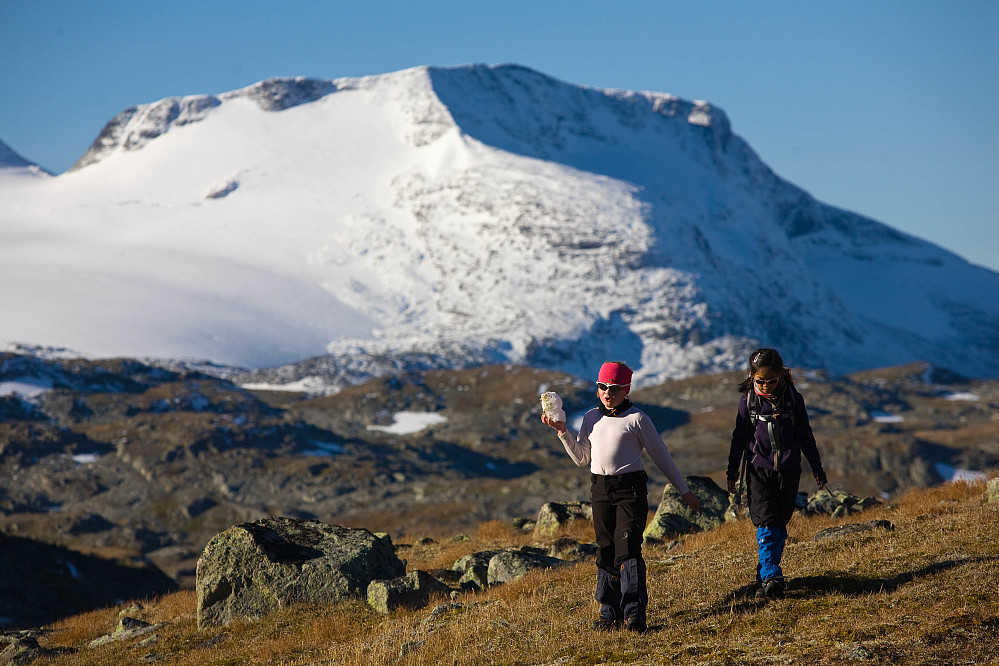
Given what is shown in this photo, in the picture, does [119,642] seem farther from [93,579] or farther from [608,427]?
[93,579]

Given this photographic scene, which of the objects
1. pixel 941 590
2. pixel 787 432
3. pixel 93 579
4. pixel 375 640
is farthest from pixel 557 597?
pixel 93 579

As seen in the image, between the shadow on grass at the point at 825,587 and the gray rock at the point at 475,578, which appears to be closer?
the shadow on grass at the point at 825,587

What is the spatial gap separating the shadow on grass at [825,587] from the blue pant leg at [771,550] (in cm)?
34

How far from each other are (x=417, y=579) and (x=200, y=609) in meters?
4.14

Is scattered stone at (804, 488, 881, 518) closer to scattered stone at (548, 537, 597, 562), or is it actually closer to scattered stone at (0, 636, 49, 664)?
scattered stone at (548, 537, 597, 562)

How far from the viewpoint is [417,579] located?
54.6ft

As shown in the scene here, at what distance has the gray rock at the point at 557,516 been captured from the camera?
2423 cm

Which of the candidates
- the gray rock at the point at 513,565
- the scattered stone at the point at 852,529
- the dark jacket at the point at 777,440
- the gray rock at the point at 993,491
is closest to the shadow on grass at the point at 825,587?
the dark jacket at the point at 777,440

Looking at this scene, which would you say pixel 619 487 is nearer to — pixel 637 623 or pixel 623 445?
pixel 623 445

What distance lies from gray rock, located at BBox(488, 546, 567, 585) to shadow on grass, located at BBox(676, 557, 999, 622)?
17.9 feet

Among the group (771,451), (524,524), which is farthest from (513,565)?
(524,524)

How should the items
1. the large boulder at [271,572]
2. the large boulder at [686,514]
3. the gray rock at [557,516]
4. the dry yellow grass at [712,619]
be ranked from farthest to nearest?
the gray rock at [557,516] → the large boulder at [686,514] → the large boulder at [271,572] → the dry yellow grass at [712,619]

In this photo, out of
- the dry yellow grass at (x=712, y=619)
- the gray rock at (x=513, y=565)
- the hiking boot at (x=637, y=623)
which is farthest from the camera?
→ the gray rock at (x=513, y=565)

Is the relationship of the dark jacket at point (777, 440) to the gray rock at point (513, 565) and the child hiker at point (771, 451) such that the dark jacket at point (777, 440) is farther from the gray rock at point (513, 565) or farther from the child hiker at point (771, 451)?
the gray rock at point (513, 565)
